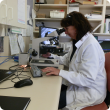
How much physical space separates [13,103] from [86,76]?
57cm

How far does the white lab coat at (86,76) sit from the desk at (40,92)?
171mm

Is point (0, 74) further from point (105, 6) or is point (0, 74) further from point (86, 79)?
point (105, 6)

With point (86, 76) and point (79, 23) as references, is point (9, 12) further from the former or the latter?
point (86, 76)

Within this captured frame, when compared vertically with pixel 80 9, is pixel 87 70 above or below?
below

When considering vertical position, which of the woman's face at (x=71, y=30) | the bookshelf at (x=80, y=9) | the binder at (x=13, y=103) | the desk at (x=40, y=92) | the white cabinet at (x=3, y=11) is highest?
the bookshelf at (x=80, y=9)

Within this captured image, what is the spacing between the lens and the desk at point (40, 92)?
567 mm

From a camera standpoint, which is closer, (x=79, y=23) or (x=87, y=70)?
(x=87, y=70)

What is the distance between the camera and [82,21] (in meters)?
1.10

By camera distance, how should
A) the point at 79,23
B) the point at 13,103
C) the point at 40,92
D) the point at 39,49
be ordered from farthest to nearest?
the point at 39,49 < the point at 79,23 < the point at 40,92 < the point at 13,103

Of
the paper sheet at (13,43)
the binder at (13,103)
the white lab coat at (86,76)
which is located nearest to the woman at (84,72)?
the white lab coat at (86,76)

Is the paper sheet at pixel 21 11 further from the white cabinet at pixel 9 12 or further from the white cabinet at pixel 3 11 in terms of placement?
the white cabinet at pixel 3 11

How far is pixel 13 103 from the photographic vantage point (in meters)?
0.54

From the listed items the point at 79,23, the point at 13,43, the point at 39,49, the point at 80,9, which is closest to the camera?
the point at 79,23

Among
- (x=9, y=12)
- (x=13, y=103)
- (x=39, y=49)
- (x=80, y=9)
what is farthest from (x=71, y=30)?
(x=80, y=9)
